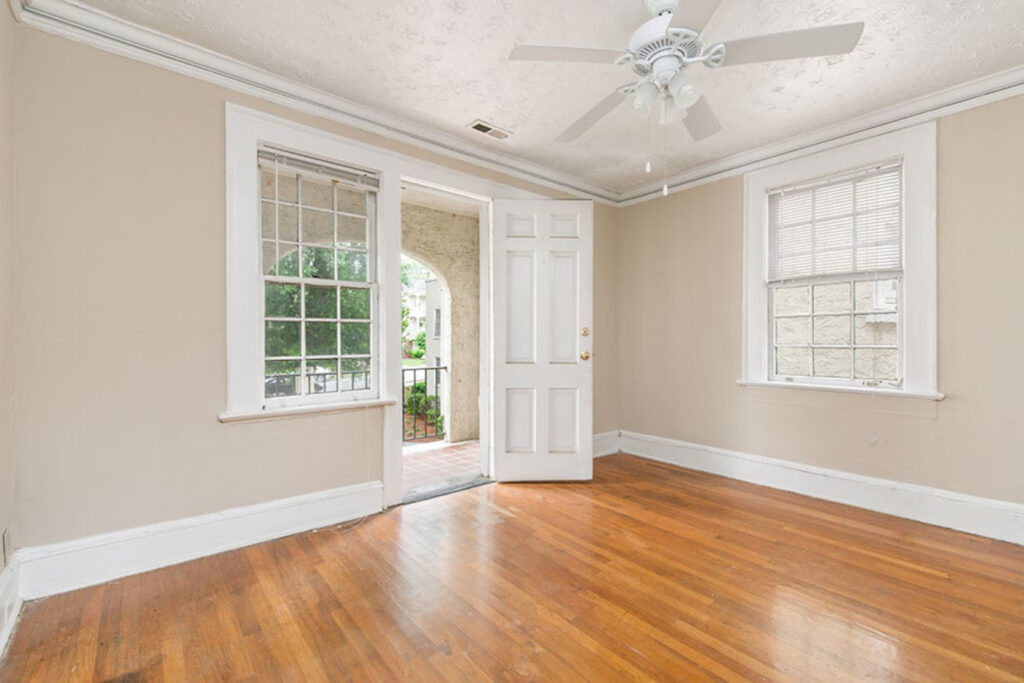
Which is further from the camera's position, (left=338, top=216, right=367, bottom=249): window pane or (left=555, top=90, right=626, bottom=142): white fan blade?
(left=338, top=216, right=367, bottom=249): window pane

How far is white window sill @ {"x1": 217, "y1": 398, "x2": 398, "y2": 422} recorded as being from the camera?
2613 mm

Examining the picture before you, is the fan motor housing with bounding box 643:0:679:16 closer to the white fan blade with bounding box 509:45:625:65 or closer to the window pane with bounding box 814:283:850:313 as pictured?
the white fan blade with bounding box 509:45:625:65

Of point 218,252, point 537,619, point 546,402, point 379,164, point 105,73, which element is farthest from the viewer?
point 546,402

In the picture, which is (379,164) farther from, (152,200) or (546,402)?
(546,402)

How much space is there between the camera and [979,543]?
2.66 m

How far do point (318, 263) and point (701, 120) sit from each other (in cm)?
247

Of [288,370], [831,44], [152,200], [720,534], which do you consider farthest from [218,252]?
[720,534]

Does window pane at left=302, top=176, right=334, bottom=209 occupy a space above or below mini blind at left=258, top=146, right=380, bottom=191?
below

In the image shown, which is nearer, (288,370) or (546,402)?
(288,370)

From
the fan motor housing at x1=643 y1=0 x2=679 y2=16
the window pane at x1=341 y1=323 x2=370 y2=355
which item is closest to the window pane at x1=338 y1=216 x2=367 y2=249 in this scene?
the window pane at x1=341 y1=323 x2=370 y2=355

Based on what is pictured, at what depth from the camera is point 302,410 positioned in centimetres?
285

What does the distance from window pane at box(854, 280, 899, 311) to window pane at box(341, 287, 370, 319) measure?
362 cm

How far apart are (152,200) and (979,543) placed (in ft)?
16.7

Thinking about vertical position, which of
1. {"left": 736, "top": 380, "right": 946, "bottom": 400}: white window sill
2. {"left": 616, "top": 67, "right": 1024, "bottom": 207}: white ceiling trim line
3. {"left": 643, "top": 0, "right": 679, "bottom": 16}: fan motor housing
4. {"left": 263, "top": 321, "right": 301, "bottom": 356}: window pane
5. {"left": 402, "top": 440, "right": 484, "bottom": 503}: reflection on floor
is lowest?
{"left": 402, "top": 440, "right": 484, "bottom": 503}: reflection on floor
